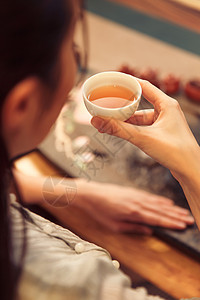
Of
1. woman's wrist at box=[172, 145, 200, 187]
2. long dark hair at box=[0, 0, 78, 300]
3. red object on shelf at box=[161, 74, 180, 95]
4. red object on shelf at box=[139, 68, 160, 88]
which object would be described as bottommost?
red object on shelf at box=[161, 74, 180, 95]

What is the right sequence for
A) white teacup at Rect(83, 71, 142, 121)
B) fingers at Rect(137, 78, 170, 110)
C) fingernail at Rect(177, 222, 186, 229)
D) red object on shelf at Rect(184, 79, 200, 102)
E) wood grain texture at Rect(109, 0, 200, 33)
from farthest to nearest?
red object on shelf at Rect(184, 79, 200, 102), wood grain texture at Rect(109, 0, 200, 33), fingernail at Rect(177, 222, 186, 229), fingers at Rect(137, 78, 170, 110), white teacup at Rect(83, 71, 142, 121)

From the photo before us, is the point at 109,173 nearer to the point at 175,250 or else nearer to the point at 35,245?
the point at 175,250

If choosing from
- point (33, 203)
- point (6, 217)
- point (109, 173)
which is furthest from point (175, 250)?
point (6, 217)

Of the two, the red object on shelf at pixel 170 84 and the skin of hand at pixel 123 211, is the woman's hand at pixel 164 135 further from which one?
the red object on shelf at pixel 170 84

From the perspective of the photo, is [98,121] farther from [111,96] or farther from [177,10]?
[177,10]

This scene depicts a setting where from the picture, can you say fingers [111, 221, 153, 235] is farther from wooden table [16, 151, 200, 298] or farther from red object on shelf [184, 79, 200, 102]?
red object on shelf [184, 79, 200, 102]

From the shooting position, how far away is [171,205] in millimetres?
1290

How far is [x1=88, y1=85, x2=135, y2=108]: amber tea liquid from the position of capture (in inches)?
30.0

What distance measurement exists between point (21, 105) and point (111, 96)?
31cm

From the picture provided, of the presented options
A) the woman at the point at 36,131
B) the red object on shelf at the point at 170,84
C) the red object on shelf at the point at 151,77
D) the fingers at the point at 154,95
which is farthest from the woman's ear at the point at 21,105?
the red object on shelf at the point at 170,84

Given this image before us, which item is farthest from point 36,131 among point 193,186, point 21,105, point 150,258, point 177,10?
point 177,10

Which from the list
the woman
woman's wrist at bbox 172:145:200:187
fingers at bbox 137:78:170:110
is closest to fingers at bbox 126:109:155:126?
fingers at bbox 137:78:170:110

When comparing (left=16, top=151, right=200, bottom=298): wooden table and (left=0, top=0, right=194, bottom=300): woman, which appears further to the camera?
(left=16, top=151, right=200, bottom=298): wooden table

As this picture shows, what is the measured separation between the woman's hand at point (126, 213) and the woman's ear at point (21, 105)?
28.0 inches
